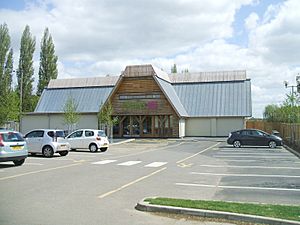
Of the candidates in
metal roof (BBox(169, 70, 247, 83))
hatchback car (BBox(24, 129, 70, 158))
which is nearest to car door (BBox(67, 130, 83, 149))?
hatchback car (BBox(24, 129, 70, 158))

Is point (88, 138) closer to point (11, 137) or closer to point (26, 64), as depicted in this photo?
point (11, 137)

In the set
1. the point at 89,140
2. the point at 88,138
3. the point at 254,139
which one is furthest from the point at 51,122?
the point at 254,139

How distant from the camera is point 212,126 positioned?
45.4m

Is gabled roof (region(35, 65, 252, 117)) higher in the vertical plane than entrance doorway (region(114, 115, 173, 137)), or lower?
higher

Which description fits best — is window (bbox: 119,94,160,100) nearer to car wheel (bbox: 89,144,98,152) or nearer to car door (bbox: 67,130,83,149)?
car door (bbox: 67,130,83,149)

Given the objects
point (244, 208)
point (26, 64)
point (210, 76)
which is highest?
point (26, 64)

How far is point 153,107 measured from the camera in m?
43.4

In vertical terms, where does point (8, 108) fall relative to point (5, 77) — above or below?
below

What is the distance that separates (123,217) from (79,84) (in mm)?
47152

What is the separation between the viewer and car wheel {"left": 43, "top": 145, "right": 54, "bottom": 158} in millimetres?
21328

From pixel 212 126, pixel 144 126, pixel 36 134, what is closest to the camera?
pixel 36 134

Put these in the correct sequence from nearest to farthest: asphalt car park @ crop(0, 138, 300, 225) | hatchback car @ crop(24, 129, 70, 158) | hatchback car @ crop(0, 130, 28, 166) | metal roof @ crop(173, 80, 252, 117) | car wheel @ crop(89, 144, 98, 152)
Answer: asphalt car park @ crop(0, 138, 300, 225) < hatchback car @ crop(0, 130, 28, 166) < hatchback car @ crop(24, 129, 70, 158) < car wheel @ crop(89, 144, 98, 152) < metal roof @ crop(173, 80, 252, 117)

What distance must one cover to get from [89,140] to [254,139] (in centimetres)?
1335

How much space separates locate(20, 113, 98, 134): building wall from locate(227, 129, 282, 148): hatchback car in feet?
68.7
